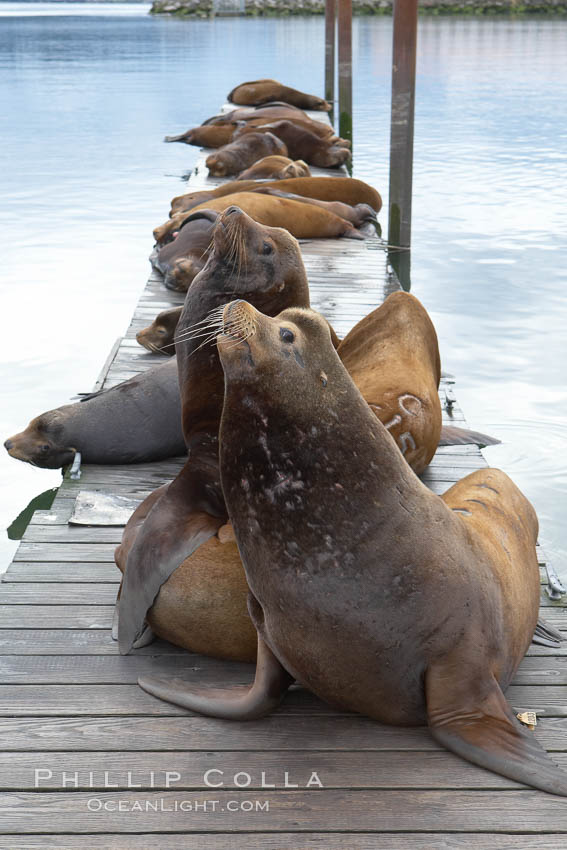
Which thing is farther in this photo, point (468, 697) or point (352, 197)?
point (352, 197)

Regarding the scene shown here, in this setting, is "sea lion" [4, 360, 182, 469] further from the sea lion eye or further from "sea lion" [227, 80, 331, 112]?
"sea lion" [227, 80, 331, 112]

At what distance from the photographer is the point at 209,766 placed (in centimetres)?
241

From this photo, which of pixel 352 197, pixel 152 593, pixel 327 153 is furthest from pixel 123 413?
pixel 327 153

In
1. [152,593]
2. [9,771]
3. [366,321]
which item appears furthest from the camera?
[366,321]

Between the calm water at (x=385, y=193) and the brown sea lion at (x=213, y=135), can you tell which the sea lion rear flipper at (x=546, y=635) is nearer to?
the calm water at (x=385, y=193)

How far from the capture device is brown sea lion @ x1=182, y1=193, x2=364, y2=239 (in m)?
7.61

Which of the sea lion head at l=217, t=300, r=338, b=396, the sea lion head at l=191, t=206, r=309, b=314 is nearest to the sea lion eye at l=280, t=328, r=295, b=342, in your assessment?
the sea lion head at l=217, t=300, r=338, b=396

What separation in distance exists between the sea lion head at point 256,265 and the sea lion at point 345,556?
0.83 meters

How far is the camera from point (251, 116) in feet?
46.5

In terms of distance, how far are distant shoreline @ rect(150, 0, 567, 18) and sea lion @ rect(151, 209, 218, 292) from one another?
180 feet

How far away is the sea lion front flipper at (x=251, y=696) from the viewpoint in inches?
100.0

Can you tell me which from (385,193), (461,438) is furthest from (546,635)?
(385,193)

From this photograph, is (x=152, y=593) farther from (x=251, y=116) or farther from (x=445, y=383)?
(x=251, y=116)

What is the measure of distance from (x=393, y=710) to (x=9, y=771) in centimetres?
95
